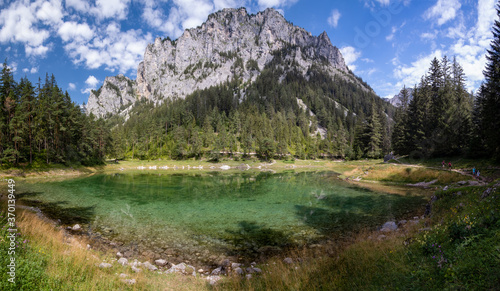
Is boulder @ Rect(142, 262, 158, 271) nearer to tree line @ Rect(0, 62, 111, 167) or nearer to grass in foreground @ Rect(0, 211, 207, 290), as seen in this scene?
grass in foreground @ Rect(0, 211, 207, 290)

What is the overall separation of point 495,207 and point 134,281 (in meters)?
15.3

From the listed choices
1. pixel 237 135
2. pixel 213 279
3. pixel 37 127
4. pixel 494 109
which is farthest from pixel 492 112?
pixel 237 135

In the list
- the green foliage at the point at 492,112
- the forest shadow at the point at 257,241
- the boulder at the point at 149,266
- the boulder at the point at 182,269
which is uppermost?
the green foliage at the point at 492,112

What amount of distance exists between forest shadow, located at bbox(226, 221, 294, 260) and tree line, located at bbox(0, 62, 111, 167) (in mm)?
56807

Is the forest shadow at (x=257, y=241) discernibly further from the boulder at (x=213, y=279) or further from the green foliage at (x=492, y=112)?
the green foliage at (x=492, y=112)

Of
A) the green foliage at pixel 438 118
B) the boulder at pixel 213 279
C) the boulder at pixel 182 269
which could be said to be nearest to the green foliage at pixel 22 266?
the boulder at pixel 182 269

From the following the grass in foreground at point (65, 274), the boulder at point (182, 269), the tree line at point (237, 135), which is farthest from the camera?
the tree line at point (237, 135)

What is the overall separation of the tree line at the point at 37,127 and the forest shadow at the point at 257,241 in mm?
56807

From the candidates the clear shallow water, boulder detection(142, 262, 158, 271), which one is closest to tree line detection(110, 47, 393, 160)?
the clear shallow water

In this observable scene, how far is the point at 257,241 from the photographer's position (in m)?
15.8

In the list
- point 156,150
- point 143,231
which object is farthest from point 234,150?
point 143,231

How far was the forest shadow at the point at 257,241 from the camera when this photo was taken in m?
14.0

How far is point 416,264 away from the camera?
7.54m

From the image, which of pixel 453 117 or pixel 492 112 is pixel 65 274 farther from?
pixel 453 117
